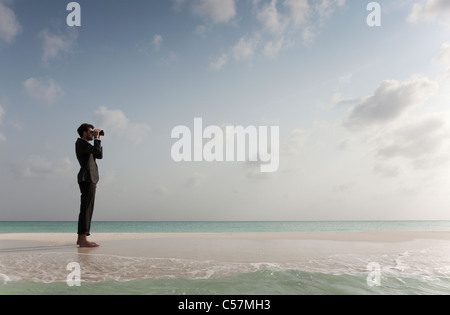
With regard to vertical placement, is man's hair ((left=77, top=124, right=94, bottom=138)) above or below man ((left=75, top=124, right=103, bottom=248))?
above

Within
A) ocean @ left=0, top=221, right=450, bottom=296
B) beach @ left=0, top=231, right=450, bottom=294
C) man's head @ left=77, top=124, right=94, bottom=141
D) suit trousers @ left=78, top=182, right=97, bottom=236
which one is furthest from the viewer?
man's head @ left=77, top=124, right=94, bottom=141

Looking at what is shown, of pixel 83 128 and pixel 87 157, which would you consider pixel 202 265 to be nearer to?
pixel 87 157

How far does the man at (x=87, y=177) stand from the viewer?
18.5 ft

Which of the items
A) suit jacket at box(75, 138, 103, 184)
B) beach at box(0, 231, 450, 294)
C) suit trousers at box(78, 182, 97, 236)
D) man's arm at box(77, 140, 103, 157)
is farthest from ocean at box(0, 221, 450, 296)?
man's arm at box(77, 140, 103, 157)

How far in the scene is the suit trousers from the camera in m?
5.61

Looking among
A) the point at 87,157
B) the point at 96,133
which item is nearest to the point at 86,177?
the point at 87,157

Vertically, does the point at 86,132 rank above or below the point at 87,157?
above

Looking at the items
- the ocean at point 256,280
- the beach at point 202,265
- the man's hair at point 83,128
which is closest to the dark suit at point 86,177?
the man's hair at point 83,128

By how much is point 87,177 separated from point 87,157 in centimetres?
43

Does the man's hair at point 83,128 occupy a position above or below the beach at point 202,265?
above

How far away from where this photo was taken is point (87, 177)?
5645 mm

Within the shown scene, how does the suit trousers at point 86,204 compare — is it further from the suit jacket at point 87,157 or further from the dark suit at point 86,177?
the suit jacket at point 87,157

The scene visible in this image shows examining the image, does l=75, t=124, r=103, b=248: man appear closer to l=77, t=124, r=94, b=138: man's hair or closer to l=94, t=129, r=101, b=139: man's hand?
l=94, t=129, r=101, b=139: man's hand
